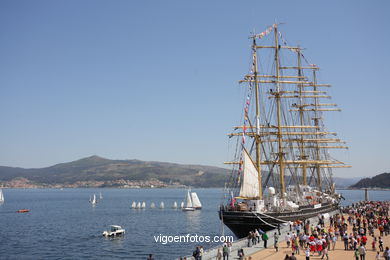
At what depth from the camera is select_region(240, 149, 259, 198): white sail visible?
47688 millimetres

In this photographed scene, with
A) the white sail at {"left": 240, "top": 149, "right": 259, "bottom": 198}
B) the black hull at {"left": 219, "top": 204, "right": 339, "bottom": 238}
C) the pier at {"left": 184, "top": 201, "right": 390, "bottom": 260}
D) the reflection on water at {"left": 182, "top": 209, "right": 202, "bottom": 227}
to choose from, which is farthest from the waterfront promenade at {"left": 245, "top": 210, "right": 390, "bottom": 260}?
the reflection on water at {"left": 182, "top": 209, "right": 202, "bottom": 227}

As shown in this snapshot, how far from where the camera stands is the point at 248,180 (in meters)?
48.0

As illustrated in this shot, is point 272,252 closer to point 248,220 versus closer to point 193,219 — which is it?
point 248,220

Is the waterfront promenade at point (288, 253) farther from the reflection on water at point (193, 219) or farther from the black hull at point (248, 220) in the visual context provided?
the reflection on water at point (193, 219)

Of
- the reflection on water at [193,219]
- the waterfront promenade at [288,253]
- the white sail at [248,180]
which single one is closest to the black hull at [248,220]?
the white sail at [248,180]

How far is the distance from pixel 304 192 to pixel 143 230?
29785 millimetres

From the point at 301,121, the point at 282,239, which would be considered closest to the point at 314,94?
the point at 301,121

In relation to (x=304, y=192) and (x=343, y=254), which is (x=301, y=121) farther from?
(x=343, y=254)

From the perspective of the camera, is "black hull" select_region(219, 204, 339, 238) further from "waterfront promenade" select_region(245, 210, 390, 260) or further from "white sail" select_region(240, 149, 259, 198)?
"waterfront promenade" select_region(245, 210, 390, 260)

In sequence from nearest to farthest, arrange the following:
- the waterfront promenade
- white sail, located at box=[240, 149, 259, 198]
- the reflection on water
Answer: the waterfront promenade, white sail, located at box=[240, 149, 259, 198], the reflection on water

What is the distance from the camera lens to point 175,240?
58.2m

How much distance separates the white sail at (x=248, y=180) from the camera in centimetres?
4769

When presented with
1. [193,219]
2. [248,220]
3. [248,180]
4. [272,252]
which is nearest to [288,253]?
[272,252]

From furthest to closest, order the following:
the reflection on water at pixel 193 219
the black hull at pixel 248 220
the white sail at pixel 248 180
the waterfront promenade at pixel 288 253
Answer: the reflection on water at pixel 193 219
the white sail at pixel 248 180
the black hull at pixel 248 220
the waterfront promenade at pixel 288 253
